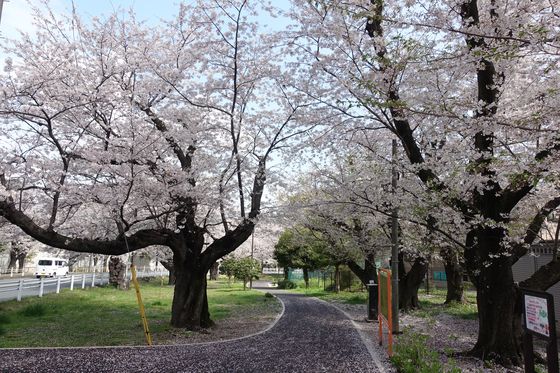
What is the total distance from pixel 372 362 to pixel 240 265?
2694 cm

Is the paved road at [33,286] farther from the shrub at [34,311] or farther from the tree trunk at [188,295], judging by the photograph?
the tree trunk at [188,295]

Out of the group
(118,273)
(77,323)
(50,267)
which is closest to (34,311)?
(77,323)

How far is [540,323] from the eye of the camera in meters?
4.60

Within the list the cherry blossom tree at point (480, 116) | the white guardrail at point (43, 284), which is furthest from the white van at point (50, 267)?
the cherry blossom tree at point (480, 116)

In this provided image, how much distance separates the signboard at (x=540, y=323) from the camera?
14.4 ft

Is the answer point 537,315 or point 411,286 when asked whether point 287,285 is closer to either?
point 411,286

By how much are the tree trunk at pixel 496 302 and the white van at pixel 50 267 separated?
3888cm

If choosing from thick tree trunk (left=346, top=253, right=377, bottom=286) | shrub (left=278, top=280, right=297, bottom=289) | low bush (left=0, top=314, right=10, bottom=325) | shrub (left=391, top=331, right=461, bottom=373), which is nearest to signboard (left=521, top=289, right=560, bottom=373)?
shrub (left=391, top=331, right=461, bottom=373)

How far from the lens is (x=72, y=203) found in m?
10.6

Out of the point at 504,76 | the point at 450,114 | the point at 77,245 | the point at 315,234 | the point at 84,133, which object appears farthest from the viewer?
the point at 315,234

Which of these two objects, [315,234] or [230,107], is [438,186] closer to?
[230,107]

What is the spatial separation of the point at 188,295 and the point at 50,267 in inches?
1325

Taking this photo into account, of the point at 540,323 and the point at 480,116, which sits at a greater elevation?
the point at 480,116

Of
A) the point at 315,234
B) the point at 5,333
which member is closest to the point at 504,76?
the point at 5,333
